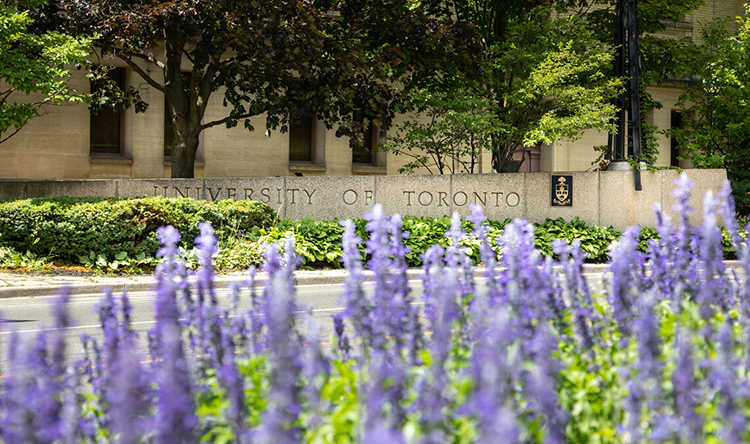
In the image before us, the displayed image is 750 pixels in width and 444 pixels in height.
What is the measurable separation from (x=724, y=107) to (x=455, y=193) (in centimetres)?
1040

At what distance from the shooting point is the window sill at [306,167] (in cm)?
2678

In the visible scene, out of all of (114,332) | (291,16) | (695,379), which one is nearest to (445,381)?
(695,379)

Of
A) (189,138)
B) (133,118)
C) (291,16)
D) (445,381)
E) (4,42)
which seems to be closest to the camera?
(445,381)

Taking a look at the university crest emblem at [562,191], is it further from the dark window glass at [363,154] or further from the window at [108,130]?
the window at [108,130]

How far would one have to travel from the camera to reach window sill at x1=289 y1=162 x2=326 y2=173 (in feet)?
87.9

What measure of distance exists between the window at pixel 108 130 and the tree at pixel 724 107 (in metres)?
18.8

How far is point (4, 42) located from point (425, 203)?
413 inches

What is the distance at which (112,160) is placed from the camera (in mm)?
24266

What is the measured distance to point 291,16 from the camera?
16.9 meters

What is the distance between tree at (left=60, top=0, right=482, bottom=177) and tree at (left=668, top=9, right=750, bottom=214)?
8.79 meters

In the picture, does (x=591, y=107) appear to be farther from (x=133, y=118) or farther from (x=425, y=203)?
(x=133, y=118)

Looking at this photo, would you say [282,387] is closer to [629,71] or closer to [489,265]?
[489,265]

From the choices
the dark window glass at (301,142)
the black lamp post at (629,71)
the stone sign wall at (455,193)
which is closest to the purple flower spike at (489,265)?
the stone sign wall at (455,193)

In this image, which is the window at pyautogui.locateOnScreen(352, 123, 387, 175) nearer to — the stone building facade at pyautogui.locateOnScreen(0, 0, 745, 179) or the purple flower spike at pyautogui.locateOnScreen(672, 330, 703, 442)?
the stone building facade at pyautogui.locateOnScreen(0, 0, 745, 179)
